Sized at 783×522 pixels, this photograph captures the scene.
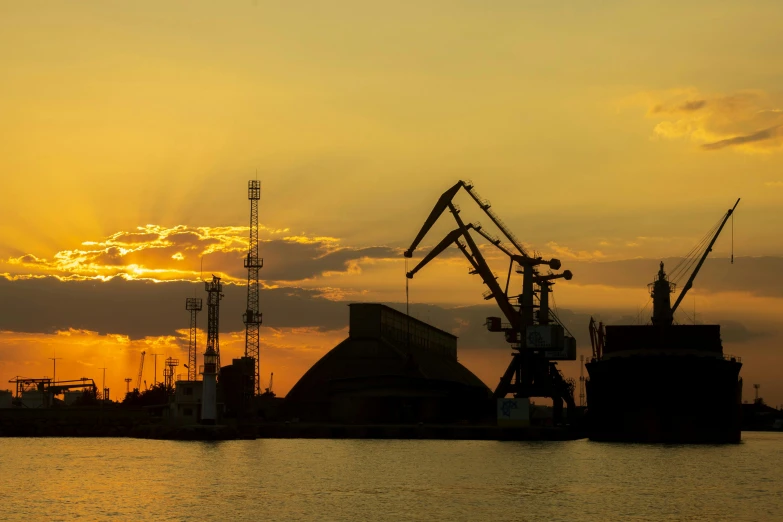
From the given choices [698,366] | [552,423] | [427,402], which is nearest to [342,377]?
[427,402]

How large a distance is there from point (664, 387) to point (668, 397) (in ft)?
4.69

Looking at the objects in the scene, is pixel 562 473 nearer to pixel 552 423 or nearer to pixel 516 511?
pixel 516 511

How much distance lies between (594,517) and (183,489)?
32649 millimetres

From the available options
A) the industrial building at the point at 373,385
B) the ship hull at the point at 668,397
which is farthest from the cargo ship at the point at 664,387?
the industrial building at the point at 373,385

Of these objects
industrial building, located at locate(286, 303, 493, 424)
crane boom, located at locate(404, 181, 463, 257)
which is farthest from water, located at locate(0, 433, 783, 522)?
crane boom, located at locate(404, 181, 463, 257)

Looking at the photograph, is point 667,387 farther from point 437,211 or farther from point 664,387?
point 437,211

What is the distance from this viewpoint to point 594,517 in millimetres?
69188

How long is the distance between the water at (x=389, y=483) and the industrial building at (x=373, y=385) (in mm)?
32857

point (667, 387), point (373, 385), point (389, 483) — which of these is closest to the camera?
point (389, 483)

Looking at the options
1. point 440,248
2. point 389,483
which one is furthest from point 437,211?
point 389,483

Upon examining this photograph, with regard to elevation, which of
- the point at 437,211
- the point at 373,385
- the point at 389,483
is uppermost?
the point at 437,211

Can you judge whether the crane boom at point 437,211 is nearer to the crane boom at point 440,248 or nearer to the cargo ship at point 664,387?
the crane boom at point 440,248

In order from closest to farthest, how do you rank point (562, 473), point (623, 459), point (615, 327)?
point (562, 473)
point (623, 459)
point (615, 327)

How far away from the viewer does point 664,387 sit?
14312 centimetres
